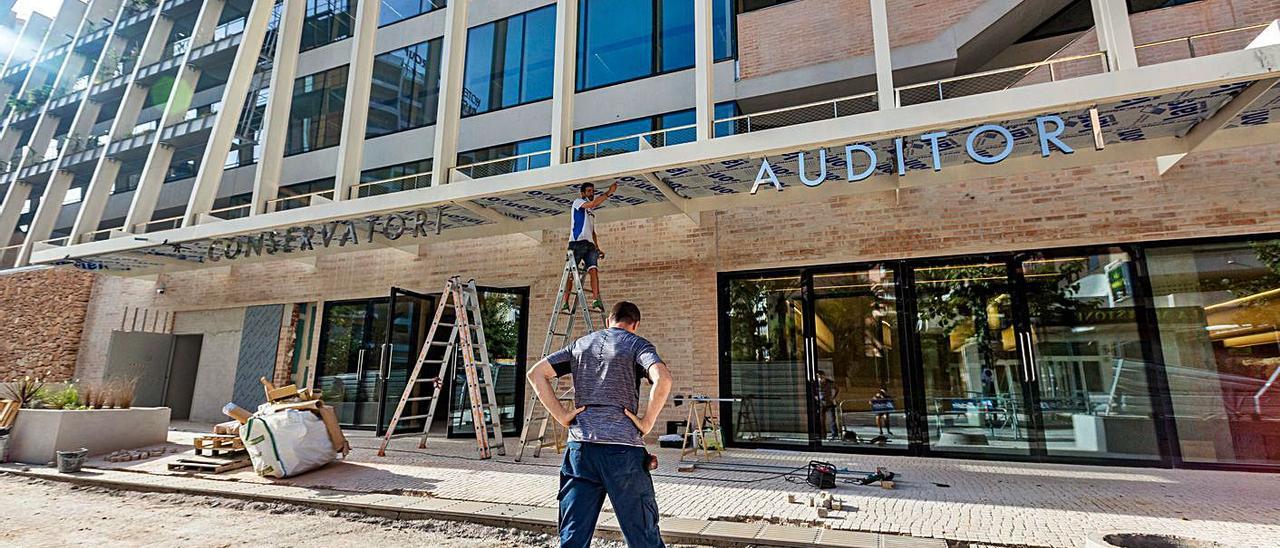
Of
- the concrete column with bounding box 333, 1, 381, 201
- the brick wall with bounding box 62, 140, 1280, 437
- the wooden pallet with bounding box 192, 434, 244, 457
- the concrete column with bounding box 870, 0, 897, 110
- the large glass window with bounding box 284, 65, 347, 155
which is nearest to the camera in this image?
the concrete column with bounding box 870, 0, 897, 110

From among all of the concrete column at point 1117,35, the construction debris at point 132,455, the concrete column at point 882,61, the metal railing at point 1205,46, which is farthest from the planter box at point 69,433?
the metal railing at point 1205,46

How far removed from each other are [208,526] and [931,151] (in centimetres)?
743

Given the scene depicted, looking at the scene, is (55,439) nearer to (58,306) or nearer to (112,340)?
(112,340)

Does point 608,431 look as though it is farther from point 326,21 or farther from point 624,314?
point 326,21

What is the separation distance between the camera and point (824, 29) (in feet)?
34.4

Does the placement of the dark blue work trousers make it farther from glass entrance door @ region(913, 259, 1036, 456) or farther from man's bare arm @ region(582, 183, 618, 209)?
glass entrance door @ region(913, 259, 1036, 456)

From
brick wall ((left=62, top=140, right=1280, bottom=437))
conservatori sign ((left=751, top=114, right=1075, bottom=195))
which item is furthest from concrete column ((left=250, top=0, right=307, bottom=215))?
conservatori sign ((left=751, top=114, right=1075, bottom=195))

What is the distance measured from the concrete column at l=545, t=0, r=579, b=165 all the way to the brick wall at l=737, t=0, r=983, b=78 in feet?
13.7

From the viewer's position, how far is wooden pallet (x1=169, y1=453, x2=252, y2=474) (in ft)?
21.0

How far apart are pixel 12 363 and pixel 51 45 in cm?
2293

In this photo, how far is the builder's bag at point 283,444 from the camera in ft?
19.6

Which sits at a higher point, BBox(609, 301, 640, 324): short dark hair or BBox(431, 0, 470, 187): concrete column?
BBox(431, 0, 470, 187): concrete column

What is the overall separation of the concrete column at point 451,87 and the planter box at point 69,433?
5.44m

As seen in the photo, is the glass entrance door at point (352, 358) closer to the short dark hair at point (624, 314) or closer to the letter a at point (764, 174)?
the letter a at point (764, 174)
